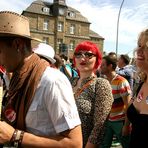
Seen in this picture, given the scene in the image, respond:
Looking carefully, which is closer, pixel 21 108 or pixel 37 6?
pixel 21 108

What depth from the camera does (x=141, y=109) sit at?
288 cm

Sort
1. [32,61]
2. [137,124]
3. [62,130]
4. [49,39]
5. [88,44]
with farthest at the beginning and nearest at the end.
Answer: [49,39] < [88,44] < [137,124] < [32,61] < [62,130]

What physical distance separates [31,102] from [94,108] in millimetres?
1438

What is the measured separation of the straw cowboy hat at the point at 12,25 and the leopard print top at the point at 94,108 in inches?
55.4

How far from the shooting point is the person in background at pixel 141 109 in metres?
2.71

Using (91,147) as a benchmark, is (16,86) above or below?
above

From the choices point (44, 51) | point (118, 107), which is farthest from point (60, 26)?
point (44, 51)

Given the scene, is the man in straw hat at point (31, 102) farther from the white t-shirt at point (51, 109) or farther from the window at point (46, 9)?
the window at point (46, 9)

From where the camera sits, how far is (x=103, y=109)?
10.5ft

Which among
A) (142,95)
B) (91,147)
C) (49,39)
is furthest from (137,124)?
(49,39)

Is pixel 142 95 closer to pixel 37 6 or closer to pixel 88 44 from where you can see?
pixel 88 44

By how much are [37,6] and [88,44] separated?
55318 millimetres

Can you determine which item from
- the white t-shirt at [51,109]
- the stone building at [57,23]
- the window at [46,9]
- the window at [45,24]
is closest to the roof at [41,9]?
the stone building at [57,23]

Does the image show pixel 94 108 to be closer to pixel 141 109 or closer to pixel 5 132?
pixel 141 109
